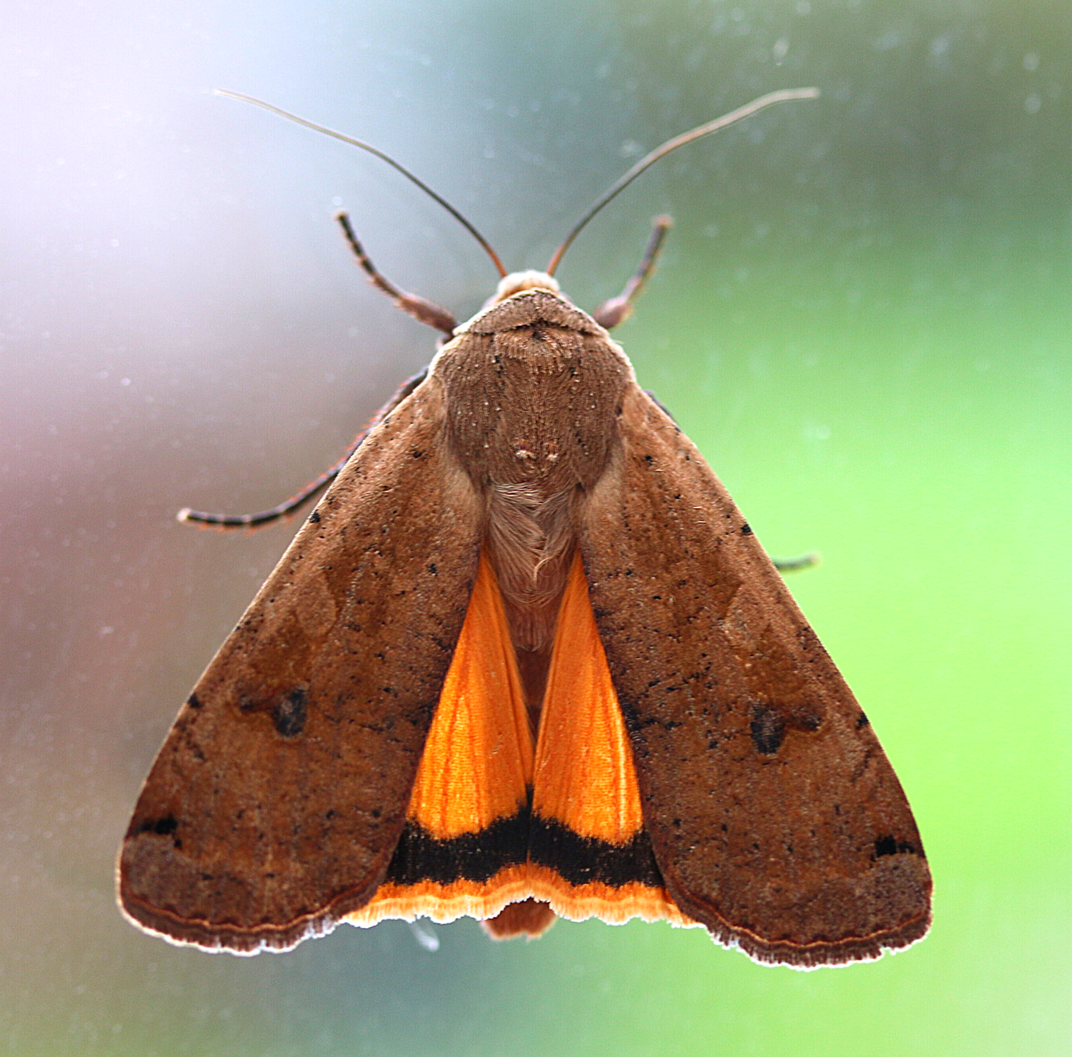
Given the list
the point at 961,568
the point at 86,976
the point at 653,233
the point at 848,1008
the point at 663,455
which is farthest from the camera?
the point at 961,568

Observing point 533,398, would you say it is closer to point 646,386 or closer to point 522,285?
point 522,285

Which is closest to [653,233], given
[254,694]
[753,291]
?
[753,291]

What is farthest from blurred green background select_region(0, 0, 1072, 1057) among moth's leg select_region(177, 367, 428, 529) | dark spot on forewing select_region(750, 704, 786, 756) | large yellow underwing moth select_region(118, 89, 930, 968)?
dark spot on forewing select_region(750, 704, 786, 756)

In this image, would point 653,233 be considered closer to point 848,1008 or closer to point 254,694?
point 254,694

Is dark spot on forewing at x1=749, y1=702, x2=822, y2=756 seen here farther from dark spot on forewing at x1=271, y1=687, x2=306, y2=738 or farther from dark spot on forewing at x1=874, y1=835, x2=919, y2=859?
dark spot on forewing at x1=271, y1=687, x2=306, y2=738

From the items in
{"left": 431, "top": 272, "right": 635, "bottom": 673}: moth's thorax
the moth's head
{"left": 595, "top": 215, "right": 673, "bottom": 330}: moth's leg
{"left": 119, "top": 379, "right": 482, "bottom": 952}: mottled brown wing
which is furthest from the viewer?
{"left": 595, "top": 215, "right": 673, "bottom": 330}: moth's leg

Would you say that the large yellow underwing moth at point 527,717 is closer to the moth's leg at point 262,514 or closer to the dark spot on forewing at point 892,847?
the dark spot on forewing at point 892,847
